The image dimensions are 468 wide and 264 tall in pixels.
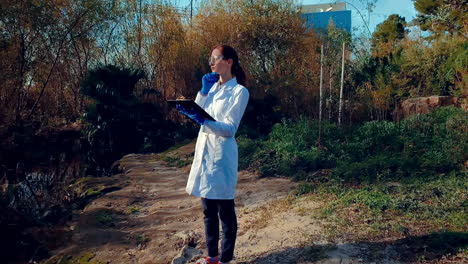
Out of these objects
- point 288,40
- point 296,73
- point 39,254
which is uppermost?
point 288,40

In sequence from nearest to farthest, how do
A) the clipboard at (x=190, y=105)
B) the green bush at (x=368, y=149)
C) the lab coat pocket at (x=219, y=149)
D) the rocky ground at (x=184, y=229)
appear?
the clipboard at (x=190, y=105)
the lab coat pocket at (x=219, y=149)
the rocky ground at (x=184, y=229)
the green bush at (x=368, y=149)

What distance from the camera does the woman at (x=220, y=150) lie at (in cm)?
260

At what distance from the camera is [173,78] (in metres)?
11.2

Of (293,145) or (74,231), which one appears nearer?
(74,231)

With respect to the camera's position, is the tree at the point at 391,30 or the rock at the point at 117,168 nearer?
the rock at the point at 117,168

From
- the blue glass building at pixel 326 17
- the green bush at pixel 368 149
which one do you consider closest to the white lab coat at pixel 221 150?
the green bush at pixel 368 149

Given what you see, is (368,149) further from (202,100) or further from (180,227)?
(202,100)

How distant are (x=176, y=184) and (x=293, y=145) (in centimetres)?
193

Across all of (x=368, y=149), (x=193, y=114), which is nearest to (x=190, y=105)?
(x=193, y=114)

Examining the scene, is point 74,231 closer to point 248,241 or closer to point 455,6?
point 248,241

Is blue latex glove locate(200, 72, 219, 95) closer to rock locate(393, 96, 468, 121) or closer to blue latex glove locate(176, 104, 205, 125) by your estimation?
blue latex glove locate(176, 104, 205, 125)

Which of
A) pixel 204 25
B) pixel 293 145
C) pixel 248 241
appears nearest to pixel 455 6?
pixel 204 25

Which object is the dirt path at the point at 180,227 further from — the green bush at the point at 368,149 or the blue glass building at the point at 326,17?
the blue glass building at the point at 326,17

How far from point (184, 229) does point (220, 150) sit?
1.75 m
